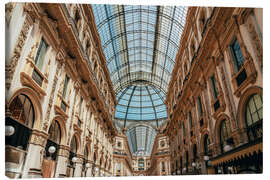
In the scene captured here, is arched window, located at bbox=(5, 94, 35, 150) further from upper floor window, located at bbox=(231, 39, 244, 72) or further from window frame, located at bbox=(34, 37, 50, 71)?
upper floor window, located at bbox=(231, 39, 244, 72)

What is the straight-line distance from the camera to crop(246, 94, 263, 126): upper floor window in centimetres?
803

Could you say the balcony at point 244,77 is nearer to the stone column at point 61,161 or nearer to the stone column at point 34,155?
the stone column at point 34,155

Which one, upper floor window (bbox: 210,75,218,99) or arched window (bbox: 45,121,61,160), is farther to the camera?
upper floor window (bbox: 210,75,218,99)

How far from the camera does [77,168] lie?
15688mm

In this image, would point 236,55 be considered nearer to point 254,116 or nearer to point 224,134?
point 254,116

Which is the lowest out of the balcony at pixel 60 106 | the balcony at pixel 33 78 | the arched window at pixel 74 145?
the arched window at pixel 74 145

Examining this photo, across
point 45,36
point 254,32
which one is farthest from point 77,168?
point 254,32

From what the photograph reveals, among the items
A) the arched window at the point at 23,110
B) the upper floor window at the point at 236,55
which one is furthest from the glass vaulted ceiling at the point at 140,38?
the arched window at the point at 23,110

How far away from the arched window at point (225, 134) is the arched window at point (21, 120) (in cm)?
1103

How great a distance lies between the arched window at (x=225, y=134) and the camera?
10977mm

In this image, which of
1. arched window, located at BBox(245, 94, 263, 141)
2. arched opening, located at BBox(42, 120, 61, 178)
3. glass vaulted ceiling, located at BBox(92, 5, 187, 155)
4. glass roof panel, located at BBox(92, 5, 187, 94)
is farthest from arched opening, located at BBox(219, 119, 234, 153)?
glass vaulted ceiling, located at BBox(92, 5, 187, 155)

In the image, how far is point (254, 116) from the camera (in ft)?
27.8

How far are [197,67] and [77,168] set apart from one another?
45.1 feet

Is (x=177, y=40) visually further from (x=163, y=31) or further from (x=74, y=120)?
(x=74, y=120)
